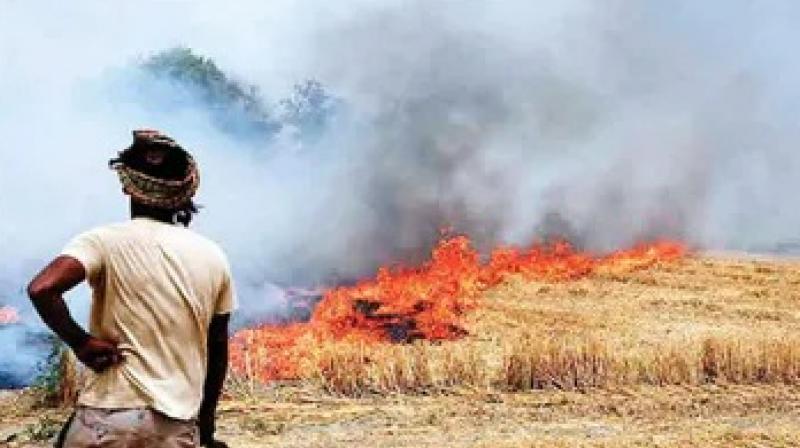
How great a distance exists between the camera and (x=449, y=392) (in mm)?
9445

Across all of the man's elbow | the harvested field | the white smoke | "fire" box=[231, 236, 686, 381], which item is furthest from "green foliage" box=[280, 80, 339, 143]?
the man's elbow

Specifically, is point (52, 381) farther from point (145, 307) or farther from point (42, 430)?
point (145, 307)

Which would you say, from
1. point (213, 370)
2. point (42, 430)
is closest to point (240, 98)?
point (42, 430)

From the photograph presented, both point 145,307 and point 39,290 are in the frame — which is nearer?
point 39,290

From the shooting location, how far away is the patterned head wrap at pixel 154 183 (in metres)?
3.76

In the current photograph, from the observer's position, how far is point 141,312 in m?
3.63

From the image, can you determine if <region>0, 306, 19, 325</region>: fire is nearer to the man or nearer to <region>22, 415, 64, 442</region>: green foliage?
<region>22, 415, 64, 442</region>: green foliage

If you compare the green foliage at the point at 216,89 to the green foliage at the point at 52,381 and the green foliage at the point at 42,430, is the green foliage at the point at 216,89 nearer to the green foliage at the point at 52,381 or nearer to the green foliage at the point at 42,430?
the green foliage at the point at 52,381

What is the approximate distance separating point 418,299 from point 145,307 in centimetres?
980

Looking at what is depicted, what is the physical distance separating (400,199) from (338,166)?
0.88 m

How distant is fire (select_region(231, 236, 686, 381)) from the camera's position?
35.3 ft

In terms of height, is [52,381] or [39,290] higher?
[39,290]

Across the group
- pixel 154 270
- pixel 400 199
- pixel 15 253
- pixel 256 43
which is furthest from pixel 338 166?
pixel 154 270

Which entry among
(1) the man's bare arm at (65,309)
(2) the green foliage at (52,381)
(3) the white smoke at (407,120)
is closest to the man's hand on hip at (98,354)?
(1) the man's bare arm at (65,309)
